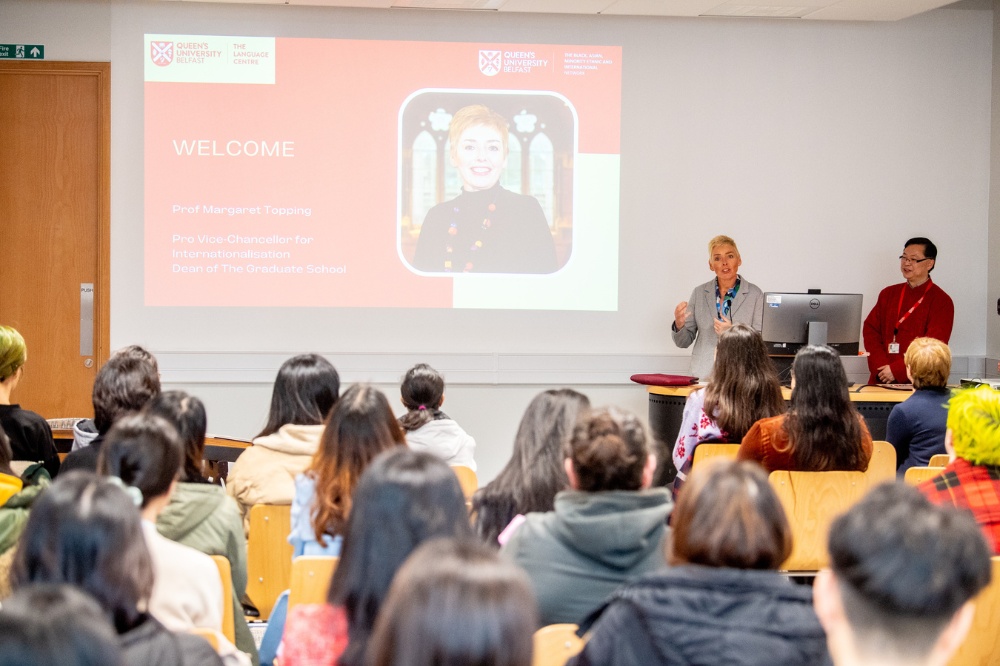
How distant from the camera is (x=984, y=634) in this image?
6.84 feet

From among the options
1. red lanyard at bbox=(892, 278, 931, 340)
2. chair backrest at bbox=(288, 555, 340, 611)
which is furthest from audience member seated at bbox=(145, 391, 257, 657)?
red lanyard at bbox=(892, 278, 931, 340)

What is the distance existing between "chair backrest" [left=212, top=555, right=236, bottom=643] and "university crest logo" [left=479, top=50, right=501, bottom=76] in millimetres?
4430

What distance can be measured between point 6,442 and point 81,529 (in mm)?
1713

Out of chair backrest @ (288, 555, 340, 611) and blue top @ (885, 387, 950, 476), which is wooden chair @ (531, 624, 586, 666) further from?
blue top @ (885, 387, 950, 476)

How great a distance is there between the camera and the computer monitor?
5.36 metres

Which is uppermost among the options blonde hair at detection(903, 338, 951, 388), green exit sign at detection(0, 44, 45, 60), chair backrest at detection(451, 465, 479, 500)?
green exit sign at detection(0, 44, 45, 60)

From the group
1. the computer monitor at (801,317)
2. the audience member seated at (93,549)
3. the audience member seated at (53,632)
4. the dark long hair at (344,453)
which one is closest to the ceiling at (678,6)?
the computer monitor at (801,317)

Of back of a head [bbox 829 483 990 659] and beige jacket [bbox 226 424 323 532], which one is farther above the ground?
back of a head [bbox 829 483 990 659]

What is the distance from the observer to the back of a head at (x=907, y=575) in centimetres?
118

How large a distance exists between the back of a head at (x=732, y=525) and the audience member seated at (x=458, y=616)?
0.52m

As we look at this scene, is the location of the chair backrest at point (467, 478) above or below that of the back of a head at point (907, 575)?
below

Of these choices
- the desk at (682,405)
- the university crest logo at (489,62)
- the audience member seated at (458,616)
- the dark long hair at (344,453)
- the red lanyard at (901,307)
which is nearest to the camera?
the audience member seated at (458,616)

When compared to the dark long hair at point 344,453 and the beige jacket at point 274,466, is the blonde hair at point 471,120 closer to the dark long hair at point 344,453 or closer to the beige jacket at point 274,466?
the beige jacket at point 274,466

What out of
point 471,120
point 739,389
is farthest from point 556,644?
point 471,120
